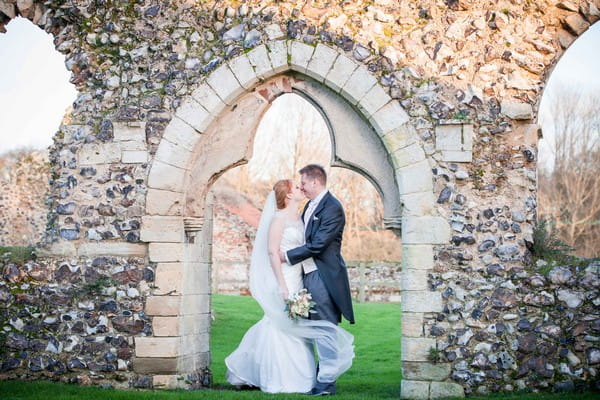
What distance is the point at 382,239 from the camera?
915 inches

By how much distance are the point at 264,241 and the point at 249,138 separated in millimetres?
1067

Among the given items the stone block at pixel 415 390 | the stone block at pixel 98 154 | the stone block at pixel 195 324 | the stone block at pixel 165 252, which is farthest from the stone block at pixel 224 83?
the stone block at pixel 415 390

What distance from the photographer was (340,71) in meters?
6.62

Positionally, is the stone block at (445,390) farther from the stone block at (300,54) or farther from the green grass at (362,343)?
the stone block at (300,54)

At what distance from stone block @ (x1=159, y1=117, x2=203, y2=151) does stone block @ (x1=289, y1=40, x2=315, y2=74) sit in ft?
3.93

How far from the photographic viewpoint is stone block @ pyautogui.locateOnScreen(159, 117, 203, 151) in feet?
22.8

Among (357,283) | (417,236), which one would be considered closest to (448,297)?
(417,236)

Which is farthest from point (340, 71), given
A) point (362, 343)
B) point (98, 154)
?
point (362, 343)

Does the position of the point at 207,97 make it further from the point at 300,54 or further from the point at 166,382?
the point at 166,382

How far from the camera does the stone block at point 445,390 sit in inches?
240

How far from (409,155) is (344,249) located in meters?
16.9

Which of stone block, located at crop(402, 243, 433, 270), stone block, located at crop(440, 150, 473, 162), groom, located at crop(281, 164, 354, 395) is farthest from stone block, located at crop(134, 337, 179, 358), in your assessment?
stone block, located at crop(440, 150, 473, 162)

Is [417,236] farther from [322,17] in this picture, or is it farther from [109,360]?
[109,360]

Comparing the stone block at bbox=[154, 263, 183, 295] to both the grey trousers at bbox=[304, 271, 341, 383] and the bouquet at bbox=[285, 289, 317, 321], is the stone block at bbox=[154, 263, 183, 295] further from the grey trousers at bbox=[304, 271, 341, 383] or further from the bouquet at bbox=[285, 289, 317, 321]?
the grey trousers at bbox=[304, 271, 341, 383]
